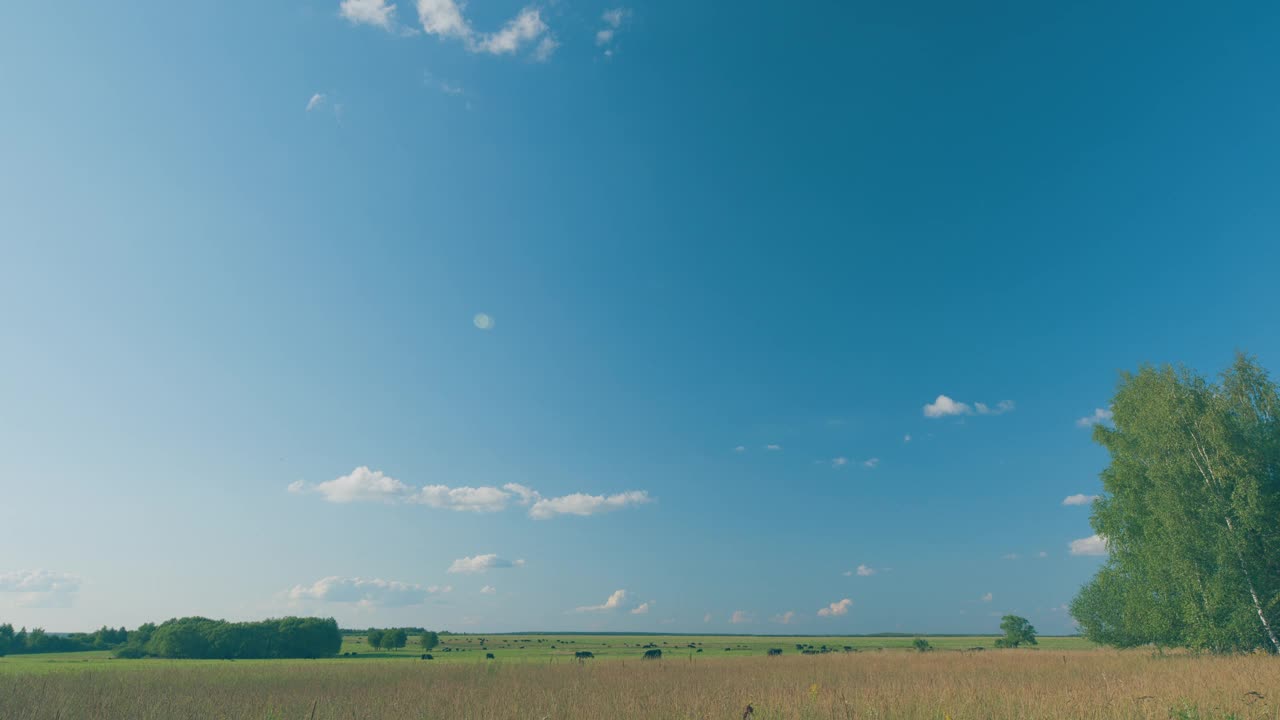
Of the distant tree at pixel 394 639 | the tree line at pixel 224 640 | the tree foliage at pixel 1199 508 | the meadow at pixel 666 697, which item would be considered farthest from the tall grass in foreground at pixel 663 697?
the distant tree at pixel 394 639

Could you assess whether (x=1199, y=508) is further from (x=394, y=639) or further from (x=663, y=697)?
(x=394, y=639)

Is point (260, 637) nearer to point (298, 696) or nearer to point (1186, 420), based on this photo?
point (298, 696)

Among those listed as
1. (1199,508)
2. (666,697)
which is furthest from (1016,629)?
(666,697)

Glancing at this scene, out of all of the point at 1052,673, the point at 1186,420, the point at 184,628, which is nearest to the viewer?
the point at 1052,673

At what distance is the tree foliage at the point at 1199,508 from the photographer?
1002 inches

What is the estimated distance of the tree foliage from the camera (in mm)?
25453

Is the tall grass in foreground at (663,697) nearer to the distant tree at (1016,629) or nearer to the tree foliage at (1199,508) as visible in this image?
the tree foliage at (1199,508)

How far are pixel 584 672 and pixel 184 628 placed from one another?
9466 cm

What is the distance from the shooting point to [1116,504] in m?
33.2

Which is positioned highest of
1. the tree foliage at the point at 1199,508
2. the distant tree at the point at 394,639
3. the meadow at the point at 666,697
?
the tree foliage at the point at 1199,508

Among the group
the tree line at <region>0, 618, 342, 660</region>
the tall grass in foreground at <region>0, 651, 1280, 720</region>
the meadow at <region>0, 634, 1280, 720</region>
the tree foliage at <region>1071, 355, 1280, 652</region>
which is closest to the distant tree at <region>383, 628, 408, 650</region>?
the tree line at <region>0, 618, 342, 660</region>

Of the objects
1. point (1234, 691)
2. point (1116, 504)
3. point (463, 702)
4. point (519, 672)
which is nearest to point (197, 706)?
point (463, 702)

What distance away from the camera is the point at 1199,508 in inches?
1053

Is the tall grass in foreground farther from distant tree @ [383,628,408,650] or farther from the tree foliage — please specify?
distant tree @ [383,628,408,650]
